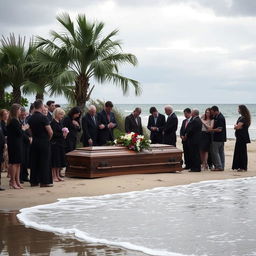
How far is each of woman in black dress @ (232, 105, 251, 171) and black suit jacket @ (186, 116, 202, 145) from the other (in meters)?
0.90

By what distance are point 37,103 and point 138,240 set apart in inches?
218

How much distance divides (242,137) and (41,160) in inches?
224

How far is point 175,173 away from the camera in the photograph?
15.7m

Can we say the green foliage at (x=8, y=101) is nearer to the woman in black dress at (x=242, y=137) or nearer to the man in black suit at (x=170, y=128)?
the man in black suit at (x=170, y=128)

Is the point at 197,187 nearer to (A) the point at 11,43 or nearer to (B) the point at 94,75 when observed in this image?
(B) the point at 94,75

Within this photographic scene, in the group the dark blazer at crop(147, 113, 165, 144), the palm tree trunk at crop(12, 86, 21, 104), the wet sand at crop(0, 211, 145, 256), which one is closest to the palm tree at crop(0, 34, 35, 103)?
the palm tree trunk at crop(12, 86, 21, 104)

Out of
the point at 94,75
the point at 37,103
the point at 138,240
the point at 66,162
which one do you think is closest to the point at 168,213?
the point at 138,240

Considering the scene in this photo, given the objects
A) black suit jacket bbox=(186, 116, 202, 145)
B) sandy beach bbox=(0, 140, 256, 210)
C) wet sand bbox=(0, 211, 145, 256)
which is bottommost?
wet sand bbox=(0, 211, 145, 256)

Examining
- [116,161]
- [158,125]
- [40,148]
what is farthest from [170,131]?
[40,148]

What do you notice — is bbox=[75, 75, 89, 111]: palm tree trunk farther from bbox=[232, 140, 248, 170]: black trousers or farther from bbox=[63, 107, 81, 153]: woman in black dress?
bbox=[232, 140, 248, 170]: black trousers

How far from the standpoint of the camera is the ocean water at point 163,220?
7.75 meters

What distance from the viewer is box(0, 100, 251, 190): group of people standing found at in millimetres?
12789

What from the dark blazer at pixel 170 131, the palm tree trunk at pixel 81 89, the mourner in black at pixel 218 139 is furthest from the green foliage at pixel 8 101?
the mourner in black at pixel 218 139

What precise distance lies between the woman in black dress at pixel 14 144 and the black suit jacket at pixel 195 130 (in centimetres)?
503
